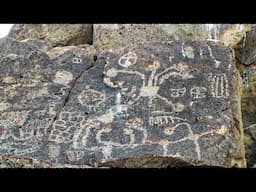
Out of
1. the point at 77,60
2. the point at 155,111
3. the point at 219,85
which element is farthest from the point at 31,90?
the point at 219,85

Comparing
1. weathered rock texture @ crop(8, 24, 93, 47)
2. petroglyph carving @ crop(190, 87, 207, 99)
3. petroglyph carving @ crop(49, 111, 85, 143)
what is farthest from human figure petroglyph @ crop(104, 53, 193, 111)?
weathered rock texture @ crop(8, 24, 93, 47)

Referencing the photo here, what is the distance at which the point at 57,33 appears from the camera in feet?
23.4

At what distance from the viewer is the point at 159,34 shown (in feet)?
22.0

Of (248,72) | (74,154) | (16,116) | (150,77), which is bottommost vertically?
(74,154)

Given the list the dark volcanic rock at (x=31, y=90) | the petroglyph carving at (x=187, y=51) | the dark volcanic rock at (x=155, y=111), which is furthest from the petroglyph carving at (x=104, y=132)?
the petroglyph carving at (x=187, y=51)

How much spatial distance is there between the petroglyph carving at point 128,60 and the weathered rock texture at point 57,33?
1.02 metres

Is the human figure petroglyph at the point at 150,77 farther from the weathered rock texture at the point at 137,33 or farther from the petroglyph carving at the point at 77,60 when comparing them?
the weathered rock texture at the point at 137,33

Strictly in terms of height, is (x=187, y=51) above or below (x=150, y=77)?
above

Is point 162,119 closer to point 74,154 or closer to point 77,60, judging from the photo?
point 74,154

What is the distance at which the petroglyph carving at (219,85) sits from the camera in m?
5.64

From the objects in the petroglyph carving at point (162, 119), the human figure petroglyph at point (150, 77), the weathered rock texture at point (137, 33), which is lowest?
the petroglyph carving at point (162, 119)

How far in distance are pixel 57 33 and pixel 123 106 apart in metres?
1.63

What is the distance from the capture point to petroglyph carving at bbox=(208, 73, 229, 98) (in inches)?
222

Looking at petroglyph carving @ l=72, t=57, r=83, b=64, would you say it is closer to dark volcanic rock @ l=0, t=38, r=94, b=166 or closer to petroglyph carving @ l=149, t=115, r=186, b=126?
dark volcanic rock @ l=0, t=38, r=94, b=166
